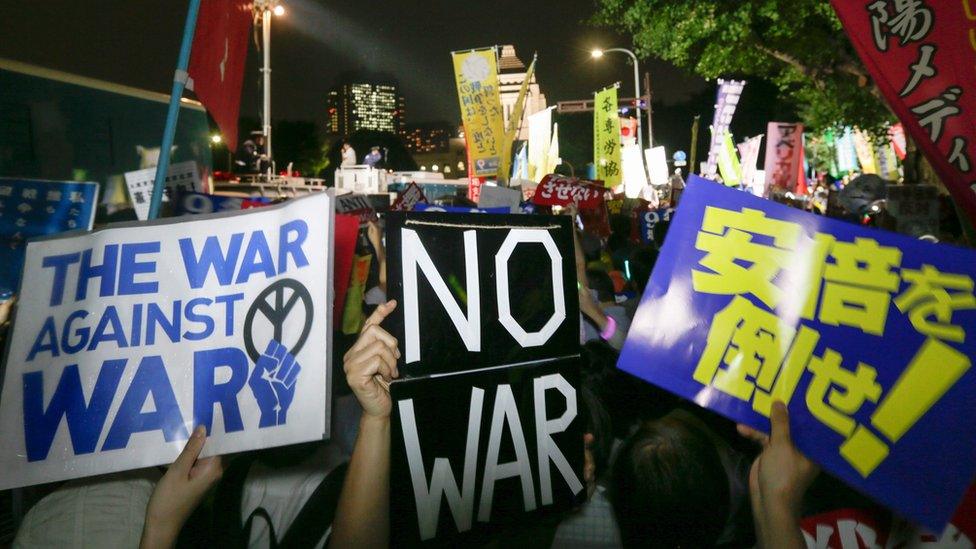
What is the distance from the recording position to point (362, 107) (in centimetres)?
18562

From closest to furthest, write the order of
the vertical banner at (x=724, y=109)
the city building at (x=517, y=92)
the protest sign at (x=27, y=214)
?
the protest sign at (x=27, y=214) → the vertical banner at (x=724, y=109) → the city building at (x=517, y=92)

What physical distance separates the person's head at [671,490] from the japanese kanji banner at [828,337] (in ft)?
1.25

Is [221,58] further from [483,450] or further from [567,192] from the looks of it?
[567,192]

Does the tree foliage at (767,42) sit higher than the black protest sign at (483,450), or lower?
higher

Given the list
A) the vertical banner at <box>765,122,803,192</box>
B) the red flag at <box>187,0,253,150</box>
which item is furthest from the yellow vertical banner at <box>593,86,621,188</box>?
the red flag at <box>187,0,253,150</box>

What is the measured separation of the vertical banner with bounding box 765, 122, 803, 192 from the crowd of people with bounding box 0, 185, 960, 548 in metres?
12.4

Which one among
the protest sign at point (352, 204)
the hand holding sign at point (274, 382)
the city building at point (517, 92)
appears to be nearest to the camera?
the hand holding sign at point (274, 382)

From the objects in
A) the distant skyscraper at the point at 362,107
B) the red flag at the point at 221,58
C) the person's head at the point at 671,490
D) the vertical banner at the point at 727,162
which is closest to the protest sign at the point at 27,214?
the red flag at the point at 221,58

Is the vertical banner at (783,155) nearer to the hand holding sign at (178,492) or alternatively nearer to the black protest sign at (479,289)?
the black protest sign at (479,289)

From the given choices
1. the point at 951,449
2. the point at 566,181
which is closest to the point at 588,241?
the point at 566,181

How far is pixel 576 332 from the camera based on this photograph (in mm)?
2189

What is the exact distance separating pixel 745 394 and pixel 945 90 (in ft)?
Answer: 4.70

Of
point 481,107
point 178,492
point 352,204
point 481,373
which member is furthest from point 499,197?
point 481,107

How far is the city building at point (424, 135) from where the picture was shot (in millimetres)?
161375
